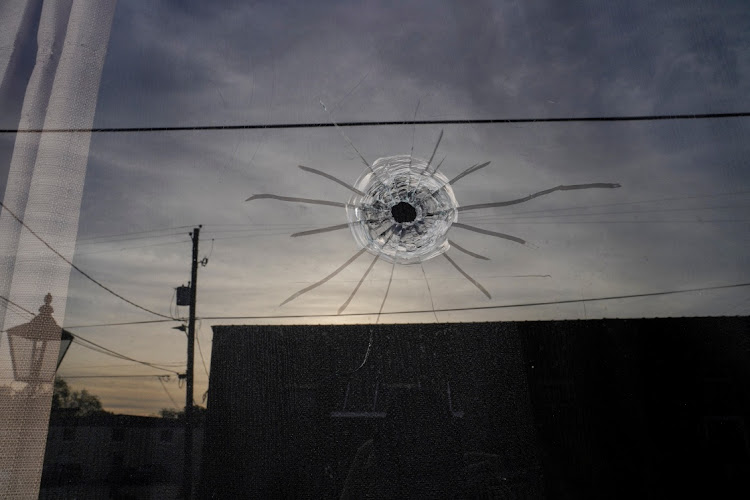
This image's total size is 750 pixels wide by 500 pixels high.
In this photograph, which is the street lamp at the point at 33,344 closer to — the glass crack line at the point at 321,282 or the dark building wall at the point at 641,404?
the glass crack line at the point at 321,282

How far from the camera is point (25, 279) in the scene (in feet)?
2.24

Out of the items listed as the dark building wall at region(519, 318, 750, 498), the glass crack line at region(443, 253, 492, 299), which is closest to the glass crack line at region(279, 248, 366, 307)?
the glass crack line at region(443, 253, 492, 299)

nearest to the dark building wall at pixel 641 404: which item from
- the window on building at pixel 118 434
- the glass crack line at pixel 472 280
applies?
the glass crack line at pixel 472 280

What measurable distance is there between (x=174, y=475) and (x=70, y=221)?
53 centimetres

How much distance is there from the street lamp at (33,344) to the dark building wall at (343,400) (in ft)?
1.04

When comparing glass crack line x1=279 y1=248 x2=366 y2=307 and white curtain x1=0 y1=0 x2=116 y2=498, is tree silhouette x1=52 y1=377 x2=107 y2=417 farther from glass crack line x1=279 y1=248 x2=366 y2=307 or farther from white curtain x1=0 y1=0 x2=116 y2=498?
glass crack line x1=279 y1=248 x2=366 y2=307

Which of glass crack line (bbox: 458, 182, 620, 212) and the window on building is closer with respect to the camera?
the window on building

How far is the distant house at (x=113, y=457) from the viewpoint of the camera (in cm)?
79

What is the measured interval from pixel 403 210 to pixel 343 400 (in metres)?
0.50

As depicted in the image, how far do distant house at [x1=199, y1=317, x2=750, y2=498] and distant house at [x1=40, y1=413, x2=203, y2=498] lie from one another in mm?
112

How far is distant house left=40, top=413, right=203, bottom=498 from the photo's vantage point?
785 mm

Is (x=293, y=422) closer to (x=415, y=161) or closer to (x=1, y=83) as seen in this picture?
(x=415, y=161)

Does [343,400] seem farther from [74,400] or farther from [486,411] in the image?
[74,400]

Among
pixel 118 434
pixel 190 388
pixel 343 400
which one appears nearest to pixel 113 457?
pixel 118 434
